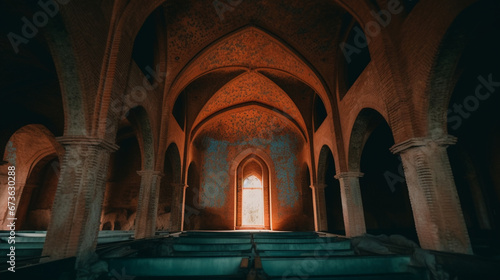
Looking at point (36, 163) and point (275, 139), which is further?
point (275, 139)

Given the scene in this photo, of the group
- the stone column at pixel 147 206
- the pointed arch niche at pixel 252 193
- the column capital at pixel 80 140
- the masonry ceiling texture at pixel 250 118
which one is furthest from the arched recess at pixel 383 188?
the column capital at pixel 80 140

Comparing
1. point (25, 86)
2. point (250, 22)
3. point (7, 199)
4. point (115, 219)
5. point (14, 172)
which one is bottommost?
point (115, 219)

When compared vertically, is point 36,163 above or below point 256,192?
above

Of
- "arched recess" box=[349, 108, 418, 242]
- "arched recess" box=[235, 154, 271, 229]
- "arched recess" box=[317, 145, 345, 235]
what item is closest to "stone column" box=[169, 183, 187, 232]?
"arched recess" box=[235, 154, 271, 229]

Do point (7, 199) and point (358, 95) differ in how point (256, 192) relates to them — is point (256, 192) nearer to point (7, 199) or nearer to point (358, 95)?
point (358, 95)

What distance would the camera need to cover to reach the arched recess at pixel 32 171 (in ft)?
39.1

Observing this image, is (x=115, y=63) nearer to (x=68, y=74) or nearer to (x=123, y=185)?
(x=68, y=74)

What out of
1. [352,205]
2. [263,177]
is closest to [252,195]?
[263,177]

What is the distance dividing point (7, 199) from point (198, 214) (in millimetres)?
9179

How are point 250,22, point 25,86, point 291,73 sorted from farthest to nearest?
point 291,73
point 250,22
point 25,86

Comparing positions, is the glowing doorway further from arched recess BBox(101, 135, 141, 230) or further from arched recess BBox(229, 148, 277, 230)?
arched recess BBox(101, 135, 141, 230)

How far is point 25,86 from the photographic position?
27.3 ft

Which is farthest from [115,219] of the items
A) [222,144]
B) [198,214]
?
[222,144]

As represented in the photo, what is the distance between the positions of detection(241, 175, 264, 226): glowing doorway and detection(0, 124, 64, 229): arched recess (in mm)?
10710
